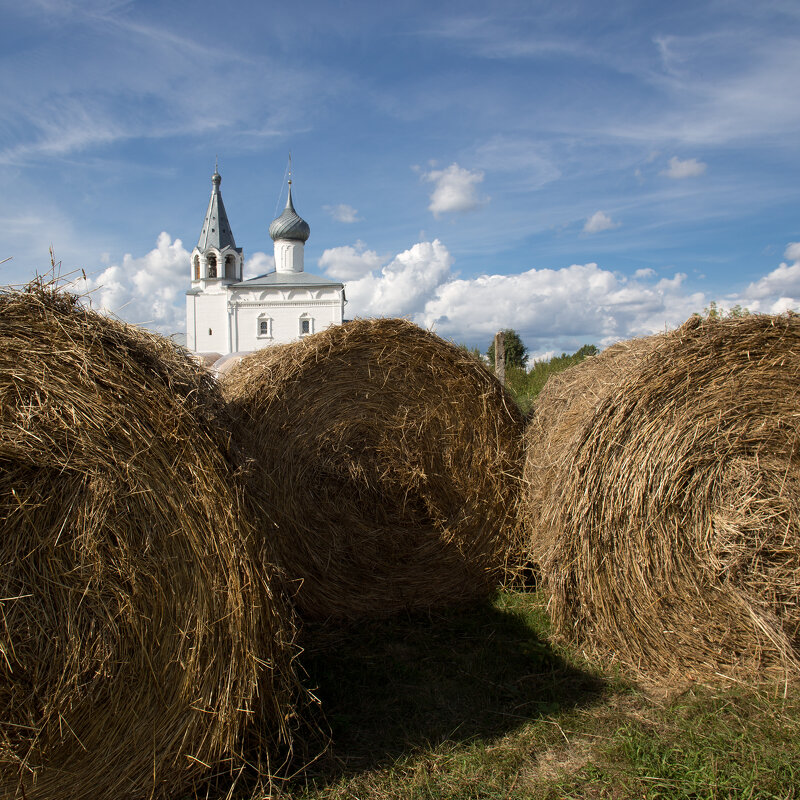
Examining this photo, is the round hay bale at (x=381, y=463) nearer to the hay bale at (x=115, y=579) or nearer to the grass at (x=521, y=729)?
the grass at (x=521, y=729)

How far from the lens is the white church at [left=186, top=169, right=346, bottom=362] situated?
46.4 metres

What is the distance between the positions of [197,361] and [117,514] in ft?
2.98

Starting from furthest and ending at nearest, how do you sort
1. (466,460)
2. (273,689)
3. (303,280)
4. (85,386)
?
(303,280) → (466,460) → (273,689) → (85,386)

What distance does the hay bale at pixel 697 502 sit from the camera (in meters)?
3.71

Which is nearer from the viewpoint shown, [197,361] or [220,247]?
[197,361]

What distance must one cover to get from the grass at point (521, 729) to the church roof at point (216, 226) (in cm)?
4746

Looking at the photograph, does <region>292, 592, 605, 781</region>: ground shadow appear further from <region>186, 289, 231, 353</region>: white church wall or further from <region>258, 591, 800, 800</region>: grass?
<region>186, 289, 231, 353</region>: white church wall

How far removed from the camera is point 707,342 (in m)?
3.78

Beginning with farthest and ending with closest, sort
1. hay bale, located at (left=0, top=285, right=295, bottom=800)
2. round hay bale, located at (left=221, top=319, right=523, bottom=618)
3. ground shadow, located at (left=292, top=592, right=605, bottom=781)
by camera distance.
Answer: round hay bale, located at (left=221, top=319, right=523, bottom=618) < ground shadow, located at (left=292, top=592, right=605, bottom=781) < hay bale, located at (left=0, top=285, right=295, bottom=800)

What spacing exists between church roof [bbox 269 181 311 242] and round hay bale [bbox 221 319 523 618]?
4528 centimetres

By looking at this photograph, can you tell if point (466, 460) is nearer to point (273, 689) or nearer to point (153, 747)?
point (273, 689)

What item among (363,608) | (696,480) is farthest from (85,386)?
(696,480)

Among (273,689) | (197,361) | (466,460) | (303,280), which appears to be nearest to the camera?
(273,689)

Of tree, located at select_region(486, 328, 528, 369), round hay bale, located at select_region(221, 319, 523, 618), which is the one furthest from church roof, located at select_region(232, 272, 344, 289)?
round hay bale, located at select_region(221, 319, 523, 618)
